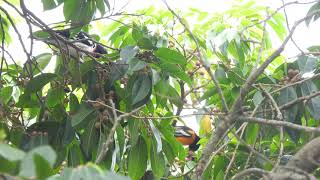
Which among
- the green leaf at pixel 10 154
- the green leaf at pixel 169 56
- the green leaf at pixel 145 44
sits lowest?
the green leaf at pixel 10 154

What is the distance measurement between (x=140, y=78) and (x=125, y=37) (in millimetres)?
665

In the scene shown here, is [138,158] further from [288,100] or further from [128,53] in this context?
[288,100]

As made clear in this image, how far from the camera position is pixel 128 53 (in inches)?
58.1

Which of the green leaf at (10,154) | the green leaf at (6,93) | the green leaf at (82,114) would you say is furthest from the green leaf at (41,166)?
the green leaf at (6,93)

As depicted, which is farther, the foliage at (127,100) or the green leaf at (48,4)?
the green leaf at (48,4)

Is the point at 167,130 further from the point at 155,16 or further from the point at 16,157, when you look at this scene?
the point at 16,157

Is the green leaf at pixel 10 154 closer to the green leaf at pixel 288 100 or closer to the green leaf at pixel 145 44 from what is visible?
the green leaf at pixel 145 44

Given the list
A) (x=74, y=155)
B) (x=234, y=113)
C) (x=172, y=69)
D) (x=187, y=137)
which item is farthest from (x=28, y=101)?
(x=187, y=137)

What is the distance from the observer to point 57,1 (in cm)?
179

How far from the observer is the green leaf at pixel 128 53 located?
1453 millimetres

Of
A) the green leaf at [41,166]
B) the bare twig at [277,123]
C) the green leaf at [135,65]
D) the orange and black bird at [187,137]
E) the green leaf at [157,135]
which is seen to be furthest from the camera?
the orange and black bird at [187,137]

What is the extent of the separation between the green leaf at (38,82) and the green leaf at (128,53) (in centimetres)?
25

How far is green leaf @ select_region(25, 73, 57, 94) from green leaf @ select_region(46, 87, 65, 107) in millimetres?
70

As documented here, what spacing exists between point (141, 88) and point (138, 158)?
27 cm
